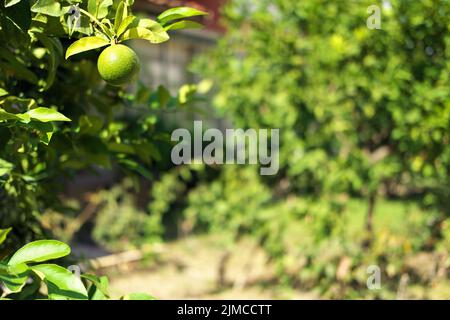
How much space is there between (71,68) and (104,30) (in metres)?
0.75

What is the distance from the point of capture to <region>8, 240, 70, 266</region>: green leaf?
1.45 metres

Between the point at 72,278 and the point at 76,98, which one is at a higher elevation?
the point at 76,98

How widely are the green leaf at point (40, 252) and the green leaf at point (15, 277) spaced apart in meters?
0.03

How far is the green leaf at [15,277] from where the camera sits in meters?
1.39

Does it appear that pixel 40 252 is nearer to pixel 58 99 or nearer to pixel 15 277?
pixel 15 277

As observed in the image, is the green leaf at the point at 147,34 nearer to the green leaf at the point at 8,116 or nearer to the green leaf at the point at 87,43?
the green leaf at the point at 87,43

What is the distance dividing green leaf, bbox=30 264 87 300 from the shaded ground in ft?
8.88

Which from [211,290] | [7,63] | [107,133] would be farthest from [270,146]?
[7,63]

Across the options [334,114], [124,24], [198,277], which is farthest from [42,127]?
[198,277]

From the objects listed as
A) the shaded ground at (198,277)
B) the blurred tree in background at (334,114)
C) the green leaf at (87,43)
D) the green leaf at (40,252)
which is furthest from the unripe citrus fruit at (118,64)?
the shaded ground at (198,277)

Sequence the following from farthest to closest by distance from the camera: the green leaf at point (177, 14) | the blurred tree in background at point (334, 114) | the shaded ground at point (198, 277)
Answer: the shaded ground at point (198, 277)
the blurred tree in background at point (334, 114)
the green leaf at point (177, 14)

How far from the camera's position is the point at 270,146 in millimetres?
4867

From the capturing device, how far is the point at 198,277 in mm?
5336
